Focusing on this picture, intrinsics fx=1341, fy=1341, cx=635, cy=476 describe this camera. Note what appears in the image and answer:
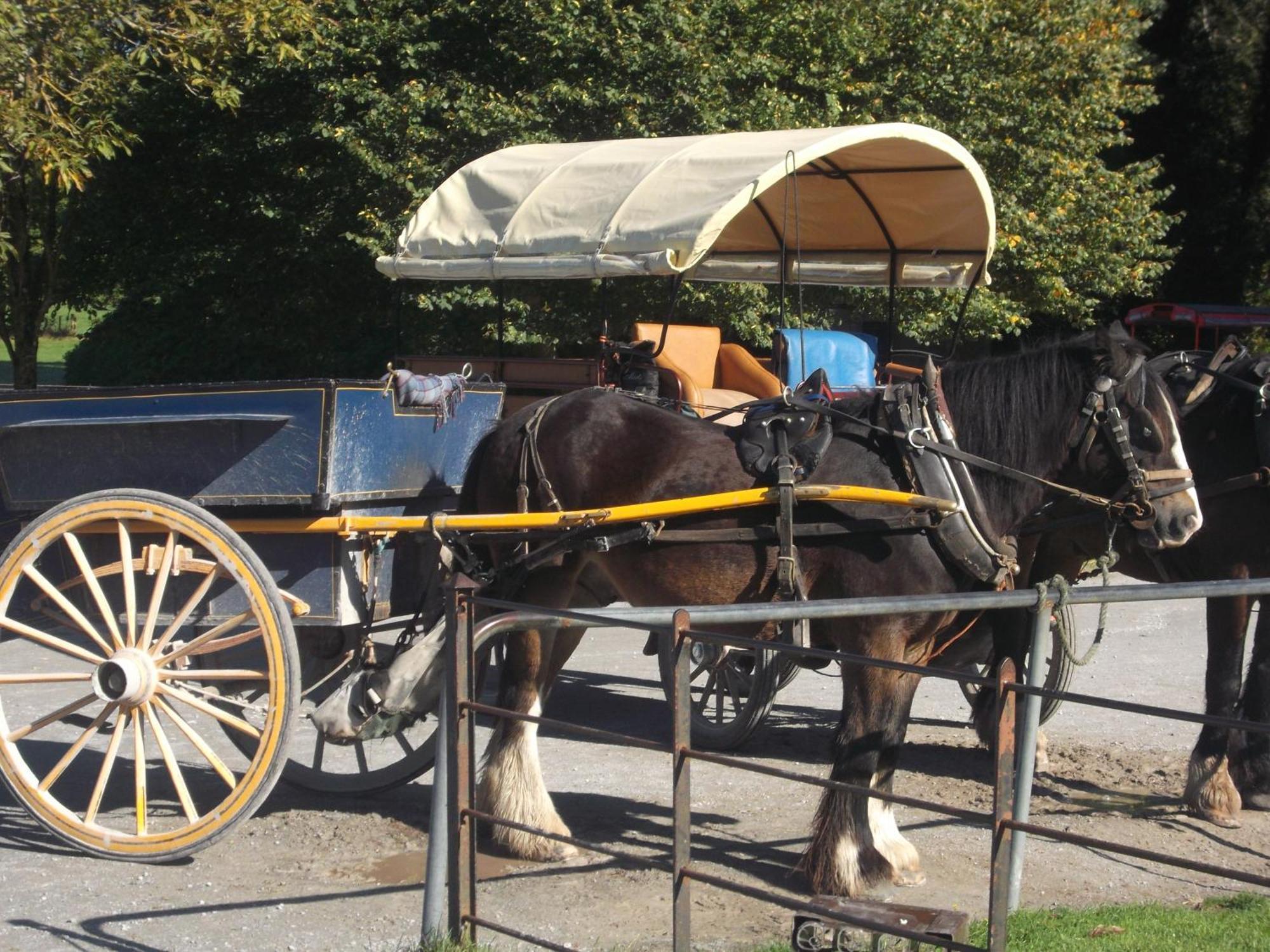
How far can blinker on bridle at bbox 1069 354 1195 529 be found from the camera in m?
4.82

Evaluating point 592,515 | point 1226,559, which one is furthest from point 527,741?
point 1226,559

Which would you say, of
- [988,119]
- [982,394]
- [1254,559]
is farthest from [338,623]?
[988,119]

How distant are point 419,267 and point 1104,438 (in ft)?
11.0

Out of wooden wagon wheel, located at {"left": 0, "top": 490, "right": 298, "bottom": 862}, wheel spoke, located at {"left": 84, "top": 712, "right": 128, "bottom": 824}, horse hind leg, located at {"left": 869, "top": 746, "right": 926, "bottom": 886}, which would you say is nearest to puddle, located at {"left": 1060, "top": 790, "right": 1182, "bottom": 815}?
horse hind leg, located at {"left": 869, "top": 746, "right": 926, "bottom": 886}

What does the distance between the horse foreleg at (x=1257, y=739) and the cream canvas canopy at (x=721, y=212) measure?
2326 mm

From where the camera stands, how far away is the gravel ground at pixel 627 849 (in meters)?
4.27

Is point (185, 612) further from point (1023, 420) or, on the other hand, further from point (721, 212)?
point (1023, 420)

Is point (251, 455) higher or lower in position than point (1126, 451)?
lower

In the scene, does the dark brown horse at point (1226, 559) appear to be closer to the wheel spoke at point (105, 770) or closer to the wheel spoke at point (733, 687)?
the wheel spoke at point (733, 687)

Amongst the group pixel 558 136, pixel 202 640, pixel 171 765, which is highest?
pixel 558 136

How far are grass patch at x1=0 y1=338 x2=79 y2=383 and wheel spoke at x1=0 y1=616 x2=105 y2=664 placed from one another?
16.2 m

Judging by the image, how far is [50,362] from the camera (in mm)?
36594

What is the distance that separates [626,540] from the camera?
16.0 ft

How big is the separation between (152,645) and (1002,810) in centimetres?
327
